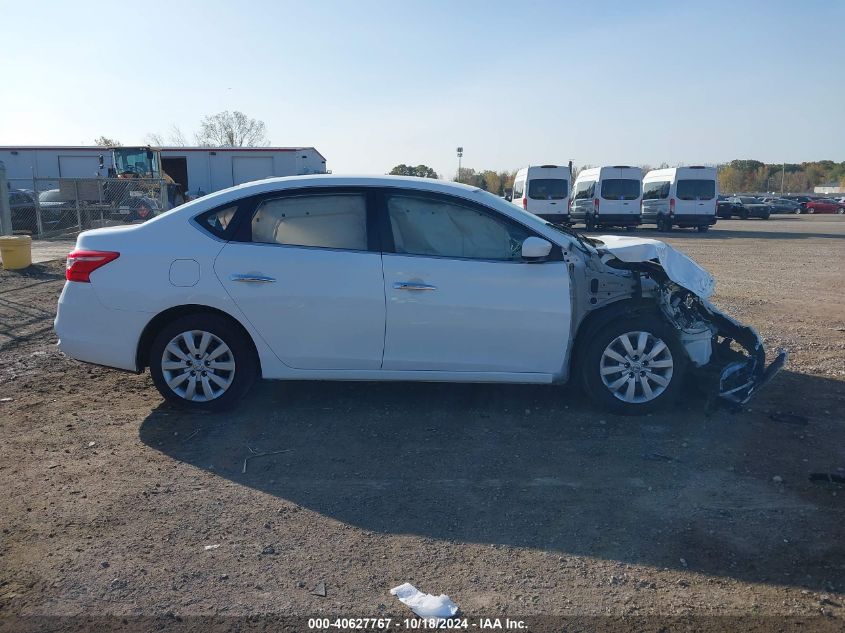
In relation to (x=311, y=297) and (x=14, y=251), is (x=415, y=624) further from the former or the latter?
(x=14, y=251)

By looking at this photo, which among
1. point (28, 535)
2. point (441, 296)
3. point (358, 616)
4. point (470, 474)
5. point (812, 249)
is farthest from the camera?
point (812, 249)

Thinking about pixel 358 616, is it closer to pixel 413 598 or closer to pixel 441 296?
pixel 413 598

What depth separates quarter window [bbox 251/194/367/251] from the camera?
5238 millimetres

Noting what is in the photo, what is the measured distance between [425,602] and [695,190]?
28.1 m

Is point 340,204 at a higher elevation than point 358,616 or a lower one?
higher

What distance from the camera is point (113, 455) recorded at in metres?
4.66

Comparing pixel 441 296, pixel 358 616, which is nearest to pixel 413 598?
pixel 358 616

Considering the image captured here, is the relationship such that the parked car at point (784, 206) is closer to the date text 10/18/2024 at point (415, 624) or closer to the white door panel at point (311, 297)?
the white door panel at point (311, 297)

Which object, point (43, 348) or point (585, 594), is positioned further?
point (43, 348)

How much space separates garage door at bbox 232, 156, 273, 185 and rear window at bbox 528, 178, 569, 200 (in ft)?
43.2

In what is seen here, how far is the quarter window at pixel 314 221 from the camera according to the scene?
524cm

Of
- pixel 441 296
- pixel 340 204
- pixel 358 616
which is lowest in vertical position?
pixel 358 616

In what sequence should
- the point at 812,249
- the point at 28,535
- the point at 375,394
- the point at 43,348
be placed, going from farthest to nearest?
the point at 812,249
the point at 43,348
the point at 375,394
the point at 28,535

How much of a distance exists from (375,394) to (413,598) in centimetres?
280
